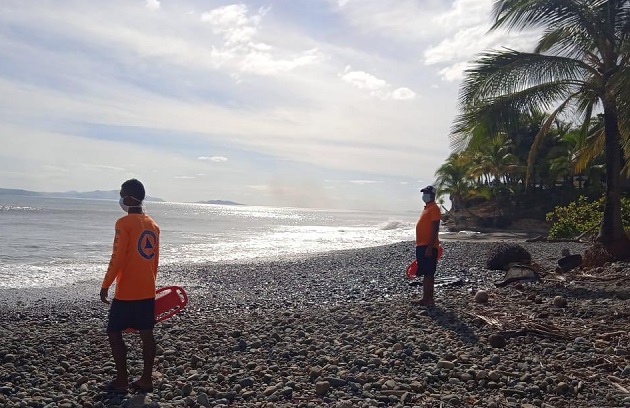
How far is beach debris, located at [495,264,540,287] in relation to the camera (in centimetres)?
964

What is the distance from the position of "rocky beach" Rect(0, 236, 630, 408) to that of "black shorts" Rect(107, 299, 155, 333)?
604mm

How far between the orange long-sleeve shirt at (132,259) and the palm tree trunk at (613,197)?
31.1 ft

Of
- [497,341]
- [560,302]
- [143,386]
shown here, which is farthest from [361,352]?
[560,302]

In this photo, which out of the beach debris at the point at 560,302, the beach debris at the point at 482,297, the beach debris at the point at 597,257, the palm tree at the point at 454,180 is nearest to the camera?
the beach debris at the point at 560,302

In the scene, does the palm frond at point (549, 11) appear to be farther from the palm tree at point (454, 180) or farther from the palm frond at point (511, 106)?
the palm tree at point (454, 180)

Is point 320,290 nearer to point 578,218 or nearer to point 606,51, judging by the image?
point 606,51

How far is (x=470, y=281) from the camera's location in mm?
10680

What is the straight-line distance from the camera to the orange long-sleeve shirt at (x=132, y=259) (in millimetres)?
4656

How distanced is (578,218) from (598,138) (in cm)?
999

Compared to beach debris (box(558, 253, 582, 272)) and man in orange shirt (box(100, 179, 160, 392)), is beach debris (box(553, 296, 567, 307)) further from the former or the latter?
man in orange shirt (box(100, 179, 160, 392))

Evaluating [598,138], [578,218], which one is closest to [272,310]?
[598,138]

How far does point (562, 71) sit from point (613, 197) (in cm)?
300

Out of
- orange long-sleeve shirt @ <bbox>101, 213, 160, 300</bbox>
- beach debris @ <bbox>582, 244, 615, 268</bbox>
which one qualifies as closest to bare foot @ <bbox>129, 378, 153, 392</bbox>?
orange long-sleeve shirt @ <bbox>101, 213, 160, 300</bbox>

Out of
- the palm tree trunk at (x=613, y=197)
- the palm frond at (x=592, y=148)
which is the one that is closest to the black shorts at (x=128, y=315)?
the palm tree trunk at (x=613, y=197)
